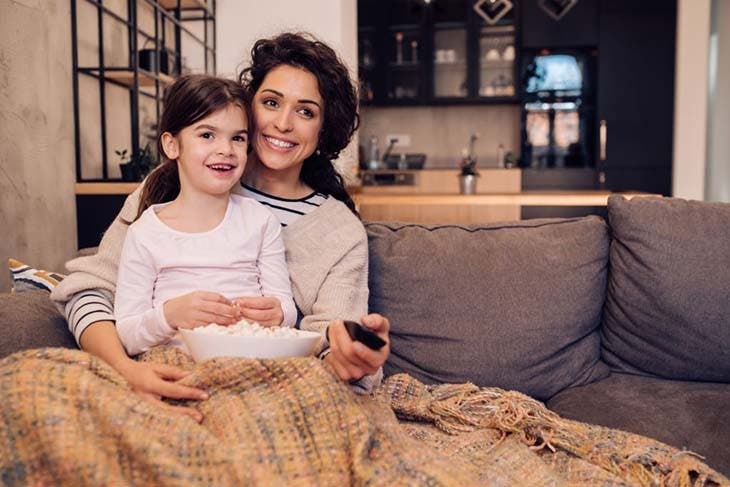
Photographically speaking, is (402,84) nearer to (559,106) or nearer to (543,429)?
(559,106)

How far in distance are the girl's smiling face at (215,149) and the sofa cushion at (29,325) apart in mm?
419

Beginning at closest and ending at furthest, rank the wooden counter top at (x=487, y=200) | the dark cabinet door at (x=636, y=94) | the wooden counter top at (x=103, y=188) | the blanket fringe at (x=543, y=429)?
the blanket fringe at (x=543, y=429) → the wooden counter top at (x=103, y=188) → the wooden counter top at (x=487, y=200) → the dark cabinet door at (x=636, y=94)

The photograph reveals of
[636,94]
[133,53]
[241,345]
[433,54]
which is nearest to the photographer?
[241,345]

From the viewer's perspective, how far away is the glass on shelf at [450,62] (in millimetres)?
6344

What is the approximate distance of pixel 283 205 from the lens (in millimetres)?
1619

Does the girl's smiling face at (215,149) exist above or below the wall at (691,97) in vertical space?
below

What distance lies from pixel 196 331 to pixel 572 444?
0.70 m

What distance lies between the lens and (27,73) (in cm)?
270

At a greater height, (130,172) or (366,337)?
(130,172)

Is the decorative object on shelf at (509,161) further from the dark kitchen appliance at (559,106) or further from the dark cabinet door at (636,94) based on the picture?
the dark cabinet door at (636,94)

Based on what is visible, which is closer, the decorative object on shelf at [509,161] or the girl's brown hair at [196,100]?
the girl's brown hair at [196,100]

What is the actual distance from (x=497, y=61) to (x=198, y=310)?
5.53m

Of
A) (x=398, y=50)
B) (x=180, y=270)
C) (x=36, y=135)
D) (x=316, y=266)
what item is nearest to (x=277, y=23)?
(x=36, y=135)

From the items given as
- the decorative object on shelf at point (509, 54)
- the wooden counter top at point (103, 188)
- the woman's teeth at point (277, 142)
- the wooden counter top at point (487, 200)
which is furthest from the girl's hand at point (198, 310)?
the decorative object on shelf at point (509, 54)
